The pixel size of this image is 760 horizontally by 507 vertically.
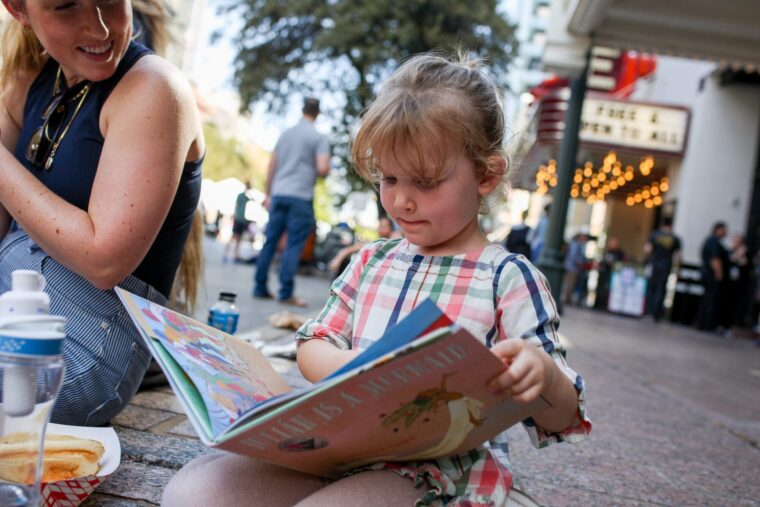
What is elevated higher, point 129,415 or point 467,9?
point 467,9

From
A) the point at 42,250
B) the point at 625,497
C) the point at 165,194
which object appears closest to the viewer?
the point at 165,194

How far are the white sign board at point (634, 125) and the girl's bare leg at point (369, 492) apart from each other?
13.6 metres

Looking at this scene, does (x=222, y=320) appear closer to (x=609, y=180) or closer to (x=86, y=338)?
(x=86, y=338)

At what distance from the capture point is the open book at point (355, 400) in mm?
919

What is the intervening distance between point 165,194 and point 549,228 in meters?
7.30

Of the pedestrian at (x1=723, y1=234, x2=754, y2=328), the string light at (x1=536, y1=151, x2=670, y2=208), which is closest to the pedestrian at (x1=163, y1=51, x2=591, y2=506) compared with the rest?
the pedestrian at (x1=723, y1=234, x2=754, y2=328)

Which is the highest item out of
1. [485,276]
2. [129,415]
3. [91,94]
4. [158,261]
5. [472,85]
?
[472,85]

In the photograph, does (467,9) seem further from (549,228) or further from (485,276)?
(485,276)

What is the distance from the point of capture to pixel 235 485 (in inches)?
48.3

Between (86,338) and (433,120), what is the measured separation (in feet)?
3.26

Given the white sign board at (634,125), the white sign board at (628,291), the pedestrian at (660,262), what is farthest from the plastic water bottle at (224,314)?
the white sign board at (628,291)

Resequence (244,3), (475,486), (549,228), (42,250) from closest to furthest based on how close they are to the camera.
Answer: (475,486) → (42,250) → (549,228) → (244,3)

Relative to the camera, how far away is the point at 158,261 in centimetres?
190

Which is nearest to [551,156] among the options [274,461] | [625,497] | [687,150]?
[687,150]
